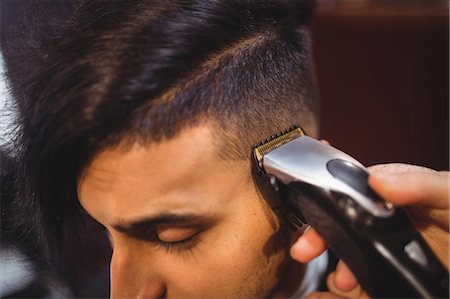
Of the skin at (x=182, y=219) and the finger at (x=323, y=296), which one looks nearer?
the skin at (x=182, y=219)

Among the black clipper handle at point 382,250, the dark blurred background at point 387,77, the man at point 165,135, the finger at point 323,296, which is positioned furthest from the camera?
the dark blurred background at point 387,77

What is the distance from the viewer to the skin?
2.19ft

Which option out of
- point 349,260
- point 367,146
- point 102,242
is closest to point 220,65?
point 349,260

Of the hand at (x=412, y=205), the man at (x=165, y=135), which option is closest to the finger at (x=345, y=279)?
the hand at (x=412, y=205)

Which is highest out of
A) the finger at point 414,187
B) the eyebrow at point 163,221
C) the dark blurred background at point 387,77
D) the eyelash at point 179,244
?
the finger at point 414,187

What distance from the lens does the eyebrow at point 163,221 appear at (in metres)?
0.67

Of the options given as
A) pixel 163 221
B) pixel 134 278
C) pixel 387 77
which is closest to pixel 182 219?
pixel 163 221

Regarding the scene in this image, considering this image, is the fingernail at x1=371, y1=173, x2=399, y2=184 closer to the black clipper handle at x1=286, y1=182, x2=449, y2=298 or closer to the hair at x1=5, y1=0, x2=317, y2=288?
the black clipper handle at x1=286, y1=182, x2=449, y2=298

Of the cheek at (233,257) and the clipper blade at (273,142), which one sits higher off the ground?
the clipper blade at (273,142)

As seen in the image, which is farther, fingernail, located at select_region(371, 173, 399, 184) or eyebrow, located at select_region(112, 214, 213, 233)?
eyebrow, located at select_region(112, 214, 213, 233)

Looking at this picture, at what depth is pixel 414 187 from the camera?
59cm

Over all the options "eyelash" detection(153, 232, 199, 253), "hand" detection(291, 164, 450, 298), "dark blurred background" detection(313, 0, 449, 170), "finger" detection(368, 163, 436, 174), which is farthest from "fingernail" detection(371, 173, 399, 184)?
"dark blurred background" detection(313, 0, 449, 170)

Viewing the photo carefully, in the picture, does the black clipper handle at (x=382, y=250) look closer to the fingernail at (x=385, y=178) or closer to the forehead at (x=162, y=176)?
the fingernail at (x=385, y=178)

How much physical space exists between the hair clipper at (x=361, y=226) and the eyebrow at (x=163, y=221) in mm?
122
